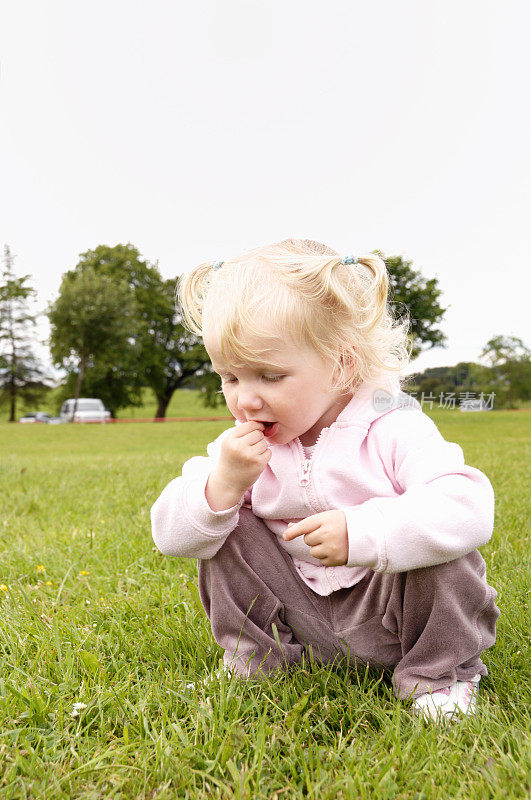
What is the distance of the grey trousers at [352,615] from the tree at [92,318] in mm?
30026

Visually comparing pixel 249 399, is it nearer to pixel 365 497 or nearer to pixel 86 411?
pixel 365 497

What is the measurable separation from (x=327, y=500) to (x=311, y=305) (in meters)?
0.53

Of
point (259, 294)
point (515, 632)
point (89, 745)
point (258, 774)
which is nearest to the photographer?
point (258, 774)

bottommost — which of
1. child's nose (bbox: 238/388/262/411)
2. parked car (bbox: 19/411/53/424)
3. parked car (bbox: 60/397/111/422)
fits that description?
parked car (bbox: 19/411/53/424)

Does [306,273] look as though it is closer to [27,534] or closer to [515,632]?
[515,632]

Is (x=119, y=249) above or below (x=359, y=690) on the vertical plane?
above

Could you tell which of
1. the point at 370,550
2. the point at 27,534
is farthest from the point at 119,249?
the point at 370,550

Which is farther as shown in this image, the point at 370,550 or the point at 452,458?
the point at 452,458

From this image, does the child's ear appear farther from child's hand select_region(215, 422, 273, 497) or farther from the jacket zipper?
child's hand select_region(215, 422, 273, 497)

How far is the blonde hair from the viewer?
181 cm

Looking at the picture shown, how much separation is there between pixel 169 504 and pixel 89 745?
60 centimetres

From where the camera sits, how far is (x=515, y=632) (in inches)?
84.7

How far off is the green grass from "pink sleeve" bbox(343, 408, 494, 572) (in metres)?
0.39

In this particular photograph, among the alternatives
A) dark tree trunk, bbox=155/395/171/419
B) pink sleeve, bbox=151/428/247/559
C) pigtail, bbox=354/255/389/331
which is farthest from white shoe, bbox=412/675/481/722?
dark tree trunk, bbox=155/395/171/419
